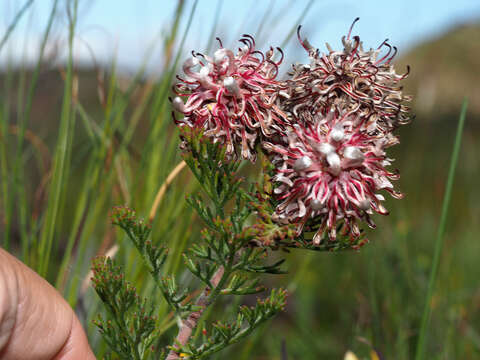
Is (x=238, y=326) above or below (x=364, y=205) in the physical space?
below

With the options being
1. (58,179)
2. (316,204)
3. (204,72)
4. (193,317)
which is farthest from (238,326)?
(58,179)

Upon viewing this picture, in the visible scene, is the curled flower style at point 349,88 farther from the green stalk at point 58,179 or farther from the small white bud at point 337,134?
the green stalk at point 58,179

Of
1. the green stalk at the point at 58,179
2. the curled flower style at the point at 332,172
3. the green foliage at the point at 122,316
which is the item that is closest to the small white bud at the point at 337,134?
the curled flower style at the point at 332,172

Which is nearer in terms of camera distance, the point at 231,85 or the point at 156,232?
the point at 231,85

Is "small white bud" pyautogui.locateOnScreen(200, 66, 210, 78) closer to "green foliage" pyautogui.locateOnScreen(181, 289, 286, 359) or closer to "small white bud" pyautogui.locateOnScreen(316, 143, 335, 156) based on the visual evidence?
"small white bud" pyautogui.locateOnScreen(316, 143, 335, 156)

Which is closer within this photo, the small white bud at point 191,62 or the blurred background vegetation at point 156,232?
the small white bud at point 191,62

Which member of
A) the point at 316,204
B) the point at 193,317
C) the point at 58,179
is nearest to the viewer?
the point at 316,204

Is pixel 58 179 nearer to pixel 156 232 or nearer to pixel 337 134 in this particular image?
pixel 156 232
